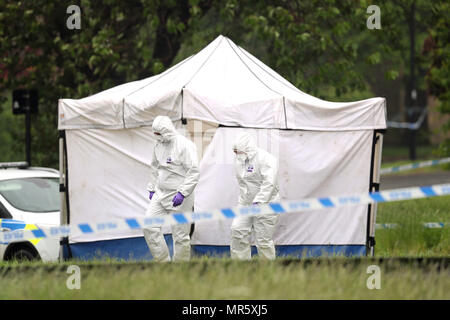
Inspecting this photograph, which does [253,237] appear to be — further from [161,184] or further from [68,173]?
[68,173]

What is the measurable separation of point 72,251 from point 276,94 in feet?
10.3

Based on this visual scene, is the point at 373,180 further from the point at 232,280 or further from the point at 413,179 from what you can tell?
the point at 413,179

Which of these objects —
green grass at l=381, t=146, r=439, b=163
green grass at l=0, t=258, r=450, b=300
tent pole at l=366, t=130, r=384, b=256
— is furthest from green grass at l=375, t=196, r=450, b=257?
green grass at l=381, t=146, r=439, b=163

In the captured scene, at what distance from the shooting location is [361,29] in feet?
54.4

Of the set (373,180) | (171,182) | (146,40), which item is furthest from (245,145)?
(146,40)

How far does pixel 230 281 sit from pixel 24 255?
15.3ft

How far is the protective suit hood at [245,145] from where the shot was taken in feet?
32.2

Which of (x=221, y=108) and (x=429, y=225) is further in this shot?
(x=429, y=225)

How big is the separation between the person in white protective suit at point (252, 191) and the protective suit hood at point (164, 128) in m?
0.72

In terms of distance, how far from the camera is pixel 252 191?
10.0 meters

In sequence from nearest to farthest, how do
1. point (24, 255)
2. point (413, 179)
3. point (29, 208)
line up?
1. point (24, 255)
2. point (29, 208)
3. point (413, 179)

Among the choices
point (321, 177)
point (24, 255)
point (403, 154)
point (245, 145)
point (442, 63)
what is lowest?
point (403, 154)

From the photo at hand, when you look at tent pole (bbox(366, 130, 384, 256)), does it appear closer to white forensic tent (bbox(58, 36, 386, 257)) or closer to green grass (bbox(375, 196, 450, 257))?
white forensic tent (bbox(58, 36, 386, 257))

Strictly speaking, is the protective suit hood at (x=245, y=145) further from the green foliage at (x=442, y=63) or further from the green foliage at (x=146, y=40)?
the green foliage at (x=442, y=63)
